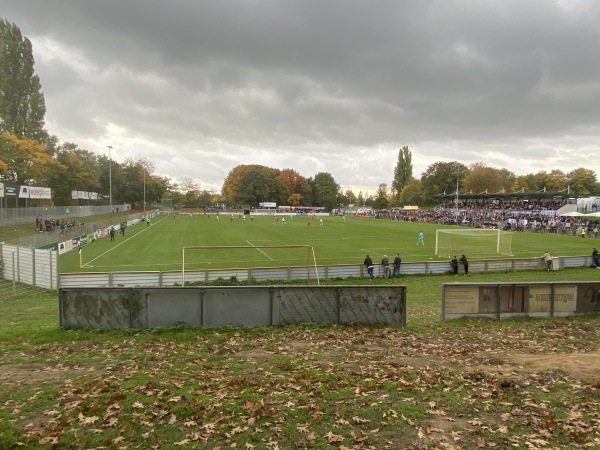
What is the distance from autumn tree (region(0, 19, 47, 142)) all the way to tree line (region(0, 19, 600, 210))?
120 millimetres

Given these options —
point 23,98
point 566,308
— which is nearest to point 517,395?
point 566,308

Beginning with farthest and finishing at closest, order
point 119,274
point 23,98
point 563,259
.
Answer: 1. point 23,98
2. point 563,259
3. point 119,274

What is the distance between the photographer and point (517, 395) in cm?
658

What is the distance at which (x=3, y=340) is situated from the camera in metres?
10.4

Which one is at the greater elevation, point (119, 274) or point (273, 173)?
point (273, 173)

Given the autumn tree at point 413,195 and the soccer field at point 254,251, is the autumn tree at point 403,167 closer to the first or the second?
the autumn tree at point 413,195

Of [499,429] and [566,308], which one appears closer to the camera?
[499,429]

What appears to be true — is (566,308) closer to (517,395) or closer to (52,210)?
(517,395)

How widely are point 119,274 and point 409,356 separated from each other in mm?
16166

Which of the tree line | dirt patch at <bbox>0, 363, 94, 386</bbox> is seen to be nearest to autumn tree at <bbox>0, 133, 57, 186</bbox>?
the tree line

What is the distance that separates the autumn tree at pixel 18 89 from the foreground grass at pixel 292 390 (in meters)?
63.7

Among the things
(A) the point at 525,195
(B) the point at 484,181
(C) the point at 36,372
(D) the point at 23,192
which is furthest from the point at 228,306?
(B) the point at 484,181

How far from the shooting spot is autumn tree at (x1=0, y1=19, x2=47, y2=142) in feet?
198

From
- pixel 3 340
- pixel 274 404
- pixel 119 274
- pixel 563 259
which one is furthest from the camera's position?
pixel 563 259
